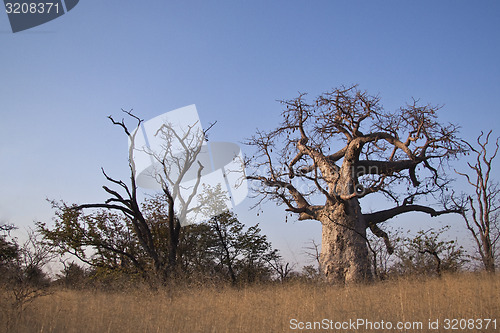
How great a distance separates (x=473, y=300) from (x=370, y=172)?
206 inches

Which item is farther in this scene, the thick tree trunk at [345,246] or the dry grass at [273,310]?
the thick tree trunk at [345,246]

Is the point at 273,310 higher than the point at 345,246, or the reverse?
the point at 345,246

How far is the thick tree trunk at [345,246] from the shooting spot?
988 centimetres

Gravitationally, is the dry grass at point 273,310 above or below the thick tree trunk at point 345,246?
below

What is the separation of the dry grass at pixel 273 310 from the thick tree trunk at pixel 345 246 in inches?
59.9

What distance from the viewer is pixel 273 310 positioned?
643 centimetres

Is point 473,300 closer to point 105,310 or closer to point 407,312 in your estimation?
point 407,312

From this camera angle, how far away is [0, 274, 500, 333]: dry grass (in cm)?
545

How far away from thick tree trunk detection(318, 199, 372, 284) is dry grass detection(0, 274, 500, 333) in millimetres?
1522

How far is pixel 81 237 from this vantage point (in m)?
16.6

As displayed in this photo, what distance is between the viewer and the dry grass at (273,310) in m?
5.45

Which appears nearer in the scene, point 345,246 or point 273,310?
point 273,310

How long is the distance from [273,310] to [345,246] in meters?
4.22

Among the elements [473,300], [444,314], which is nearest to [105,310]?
[444,314]
